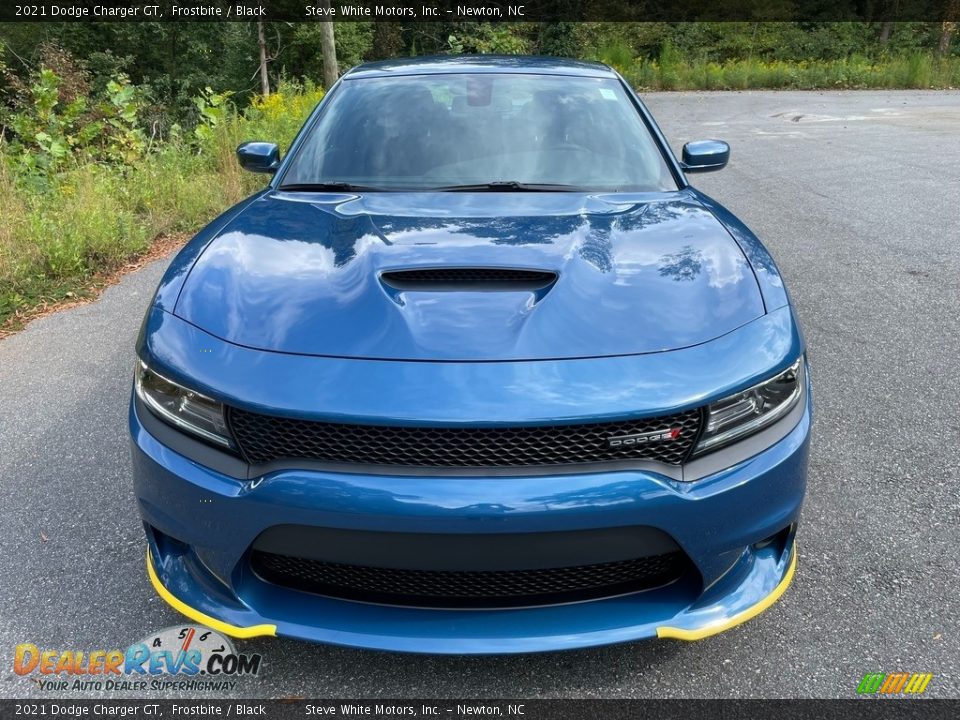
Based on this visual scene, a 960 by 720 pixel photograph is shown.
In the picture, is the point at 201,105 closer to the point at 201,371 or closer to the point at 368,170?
the point at 368,170

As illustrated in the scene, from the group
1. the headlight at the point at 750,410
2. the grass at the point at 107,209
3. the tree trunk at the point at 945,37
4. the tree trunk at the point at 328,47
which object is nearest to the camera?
the headlight at the point at 750,410

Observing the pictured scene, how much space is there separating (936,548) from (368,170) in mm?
2445

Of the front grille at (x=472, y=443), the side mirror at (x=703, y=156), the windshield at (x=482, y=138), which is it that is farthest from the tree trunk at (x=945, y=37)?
the front grille at (x=472, y=443)

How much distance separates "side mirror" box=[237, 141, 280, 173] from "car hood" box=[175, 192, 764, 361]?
2.67ft

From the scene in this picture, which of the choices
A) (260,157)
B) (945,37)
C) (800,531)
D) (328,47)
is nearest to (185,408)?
(260,157)

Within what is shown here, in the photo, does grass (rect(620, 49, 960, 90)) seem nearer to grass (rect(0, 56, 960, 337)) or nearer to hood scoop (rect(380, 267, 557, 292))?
grass (rect(0, 56, 960, 337))

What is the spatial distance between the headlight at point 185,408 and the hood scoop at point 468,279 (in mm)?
549

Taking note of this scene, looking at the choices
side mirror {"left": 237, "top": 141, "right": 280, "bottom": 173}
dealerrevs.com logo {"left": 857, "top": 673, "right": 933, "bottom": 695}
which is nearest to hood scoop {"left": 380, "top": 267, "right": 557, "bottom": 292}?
dealerrevs.com logo {"left": 857, "top": 673, "right": 933, "bottom": 695}

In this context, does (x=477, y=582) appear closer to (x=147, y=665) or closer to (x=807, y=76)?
(x=147, y=665)

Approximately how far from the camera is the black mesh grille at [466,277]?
6.07 ft

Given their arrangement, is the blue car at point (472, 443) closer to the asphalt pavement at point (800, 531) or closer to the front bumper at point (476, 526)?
the front bumper at point (476, 526)

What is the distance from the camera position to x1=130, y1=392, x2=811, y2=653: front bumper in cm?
147

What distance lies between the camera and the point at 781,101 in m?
18.3

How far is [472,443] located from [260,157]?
2249 millimetres
